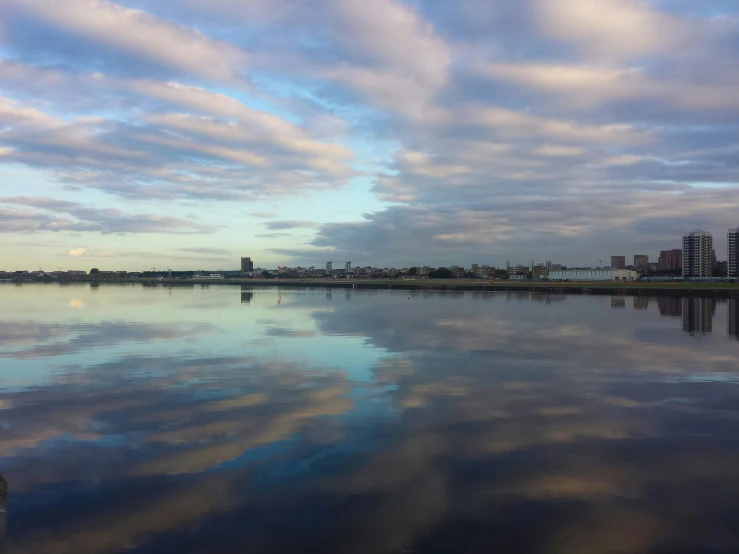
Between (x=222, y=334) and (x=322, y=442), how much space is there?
27.8m

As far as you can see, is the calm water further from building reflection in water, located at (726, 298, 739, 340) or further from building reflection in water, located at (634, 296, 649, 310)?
building reflection in water, located at (634, 296, 649, 310)

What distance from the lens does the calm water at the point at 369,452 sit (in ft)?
33.9

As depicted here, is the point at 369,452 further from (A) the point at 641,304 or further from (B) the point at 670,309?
(A) the point at 641,304

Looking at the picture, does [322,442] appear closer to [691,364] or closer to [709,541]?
[709,541]

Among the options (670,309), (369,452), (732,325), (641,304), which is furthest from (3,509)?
(641,304)

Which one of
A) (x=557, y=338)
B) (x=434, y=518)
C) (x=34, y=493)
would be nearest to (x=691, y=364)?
(x=557, y=338)

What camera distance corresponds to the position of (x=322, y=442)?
15359 millimetres

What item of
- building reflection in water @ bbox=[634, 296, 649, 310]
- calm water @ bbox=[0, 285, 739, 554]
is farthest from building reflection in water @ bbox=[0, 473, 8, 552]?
building reflection in water @ bbox=[634, 296, 649, 310]

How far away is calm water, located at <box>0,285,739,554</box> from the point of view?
10.3 meters

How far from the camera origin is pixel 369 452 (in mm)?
14570

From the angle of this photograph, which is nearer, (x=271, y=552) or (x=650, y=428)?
(x=271, y=552)

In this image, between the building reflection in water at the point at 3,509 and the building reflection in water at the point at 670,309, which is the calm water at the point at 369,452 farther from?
the building reflection in water at the point at 670,309

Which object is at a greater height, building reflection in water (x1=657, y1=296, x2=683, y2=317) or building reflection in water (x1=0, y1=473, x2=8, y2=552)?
building reflection in water (x1=657, y1=296, x2=683, y2=317)

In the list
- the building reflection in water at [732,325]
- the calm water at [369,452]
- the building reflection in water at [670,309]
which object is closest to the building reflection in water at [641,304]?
the building reflection in water at [670,309]
